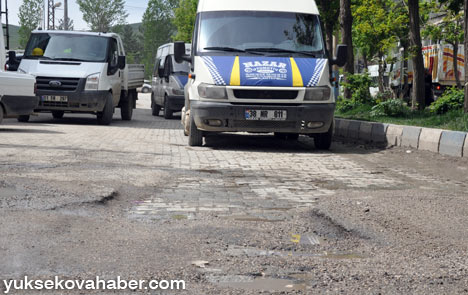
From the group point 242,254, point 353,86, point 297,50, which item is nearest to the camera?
point 242,254

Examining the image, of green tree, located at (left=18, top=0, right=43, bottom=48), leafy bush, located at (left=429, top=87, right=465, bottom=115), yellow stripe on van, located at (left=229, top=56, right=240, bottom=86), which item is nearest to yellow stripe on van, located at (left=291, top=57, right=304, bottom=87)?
yellow stripe on van, located at (left=229, top=56, right=240, bottom=86)

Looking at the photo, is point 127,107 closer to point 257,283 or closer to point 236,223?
point 236,223

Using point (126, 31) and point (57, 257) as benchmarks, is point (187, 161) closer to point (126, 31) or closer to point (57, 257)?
point (57, 257)

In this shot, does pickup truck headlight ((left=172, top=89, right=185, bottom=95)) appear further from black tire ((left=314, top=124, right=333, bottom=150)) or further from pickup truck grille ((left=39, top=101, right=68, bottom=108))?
black tire ((left=314, top=124, right=333, bottom=150))

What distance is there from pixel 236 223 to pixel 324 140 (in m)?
6.92

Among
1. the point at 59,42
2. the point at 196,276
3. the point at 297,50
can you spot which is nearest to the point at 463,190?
the point at 196,276

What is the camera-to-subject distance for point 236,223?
16.5ft

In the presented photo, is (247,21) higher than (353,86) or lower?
higher

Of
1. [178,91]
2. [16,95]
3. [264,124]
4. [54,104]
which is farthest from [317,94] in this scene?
[178,91]

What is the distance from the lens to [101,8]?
118m

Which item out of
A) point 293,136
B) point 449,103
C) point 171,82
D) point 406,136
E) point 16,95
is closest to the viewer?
point 406,136

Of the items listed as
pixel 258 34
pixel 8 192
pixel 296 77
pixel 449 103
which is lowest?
pixel 8 192

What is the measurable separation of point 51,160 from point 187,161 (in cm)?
175

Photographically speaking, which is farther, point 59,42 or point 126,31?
point 126,31
